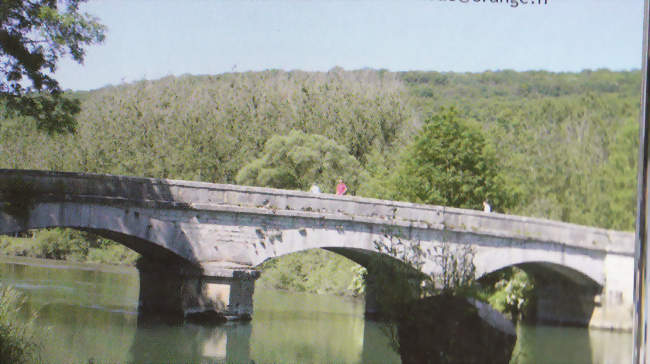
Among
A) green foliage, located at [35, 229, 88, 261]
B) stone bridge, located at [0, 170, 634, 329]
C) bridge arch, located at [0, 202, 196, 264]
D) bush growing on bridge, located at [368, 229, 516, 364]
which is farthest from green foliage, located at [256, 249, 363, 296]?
bush growing on bridge, located at [368, 229, 516, 364]

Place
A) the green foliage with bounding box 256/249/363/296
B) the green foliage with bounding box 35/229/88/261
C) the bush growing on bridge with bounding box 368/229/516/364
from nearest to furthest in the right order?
the bush growing on bridge with bounding box 368/229/516/364 < the green foliage with bounding box 256/249/363/296 < the green foliage with bounding box 35/229/88/261

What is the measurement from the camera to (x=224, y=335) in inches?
430

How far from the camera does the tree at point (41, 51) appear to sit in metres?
8.94

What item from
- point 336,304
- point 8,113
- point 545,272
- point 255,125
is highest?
point 255,125

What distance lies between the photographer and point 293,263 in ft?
62.1

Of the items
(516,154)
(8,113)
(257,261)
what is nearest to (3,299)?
(8,113)

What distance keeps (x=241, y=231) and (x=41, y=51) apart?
13.6 ft

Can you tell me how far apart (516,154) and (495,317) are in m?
7.86

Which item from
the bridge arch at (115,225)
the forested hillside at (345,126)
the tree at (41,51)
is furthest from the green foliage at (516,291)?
the tree at (41,51)

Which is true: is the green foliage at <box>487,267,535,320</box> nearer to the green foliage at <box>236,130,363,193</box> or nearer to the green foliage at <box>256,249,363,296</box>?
the green foliage at <box>236,130,363,193</box>

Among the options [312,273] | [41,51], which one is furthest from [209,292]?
[312,273]

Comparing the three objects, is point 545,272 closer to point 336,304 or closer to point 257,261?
point 336,304

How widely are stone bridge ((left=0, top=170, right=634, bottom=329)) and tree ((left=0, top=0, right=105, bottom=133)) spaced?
88cm

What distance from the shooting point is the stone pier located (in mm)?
11656
